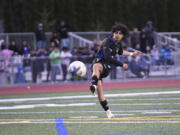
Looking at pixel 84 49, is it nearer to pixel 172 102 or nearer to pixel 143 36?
pixel 143 36

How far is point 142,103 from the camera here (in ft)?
40.9

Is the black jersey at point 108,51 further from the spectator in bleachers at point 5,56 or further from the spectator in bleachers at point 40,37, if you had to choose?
the spectator in bleachers at point 40,37

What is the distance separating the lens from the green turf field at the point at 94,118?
798 cm

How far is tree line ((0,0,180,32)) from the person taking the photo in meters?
38.6

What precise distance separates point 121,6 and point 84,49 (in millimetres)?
21825

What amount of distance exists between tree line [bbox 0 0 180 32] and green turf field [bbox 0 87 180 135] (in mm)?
24975

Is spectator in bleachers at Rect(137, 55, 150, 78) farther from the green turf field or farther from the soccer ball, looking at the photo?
the soccer ball

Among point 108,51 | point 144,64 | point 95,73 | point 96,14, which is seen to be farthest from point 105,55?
point 96,14

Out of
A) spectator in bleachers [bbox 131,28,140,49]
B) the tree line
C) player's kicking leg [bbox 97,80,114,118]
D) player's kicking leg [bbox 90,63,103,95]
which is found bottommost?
player's kicking leg [bbox 97,80,114,118]

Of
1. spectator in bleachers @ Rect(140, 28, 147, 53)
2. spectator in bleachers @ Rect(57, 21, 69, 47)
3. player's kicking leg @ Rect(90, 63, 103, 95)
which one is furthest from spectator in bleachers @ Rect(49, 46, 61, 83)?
player's kicking leg @ Rect(90, 63, 103, 95)

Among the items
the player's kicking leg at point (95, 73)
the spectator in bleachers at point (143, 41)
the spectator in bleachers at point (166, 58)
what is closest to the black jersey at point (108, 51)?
the player's kicking leg at point (95, 73)

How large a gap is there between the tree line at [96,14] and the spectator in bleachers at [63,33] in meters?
14.0

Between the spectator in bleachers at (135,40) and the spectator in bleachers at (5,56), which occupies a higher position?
the spectator in bleachers at (135,40)

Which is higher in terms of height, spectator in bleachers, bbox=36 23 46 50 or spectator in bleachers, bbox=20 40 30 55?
spectator in bleachers, bbox=36 23 46 50
